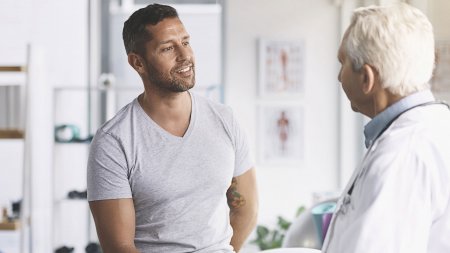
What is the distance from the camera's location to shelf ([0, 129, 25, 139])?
152 inches

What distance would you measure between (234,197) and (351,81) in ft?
2.49

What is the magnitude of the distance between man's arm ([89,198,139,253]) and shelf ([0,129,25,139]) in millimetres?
2095

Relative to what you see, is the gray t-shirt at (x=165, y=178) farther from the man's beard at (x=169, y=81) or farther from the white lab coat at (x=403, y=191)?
the white lab coat at (x=403, y=191)

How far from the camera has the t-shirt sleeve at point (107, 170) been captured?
6.10 feet

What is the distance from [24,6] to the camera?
17.5ft

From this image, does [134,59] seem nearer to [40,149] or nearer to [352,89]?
[352,89]

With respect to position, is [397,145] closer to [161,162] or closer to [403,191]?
[403,191]

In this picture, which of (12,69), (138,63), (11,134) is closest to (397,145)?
(138,63)

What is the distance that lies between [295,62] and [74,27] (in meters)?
1.46

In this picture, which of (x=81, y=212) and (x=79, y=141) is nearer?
(x=79, y=141)

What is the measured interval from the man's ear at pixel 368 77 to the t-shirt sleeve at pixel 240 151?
2.21 feet

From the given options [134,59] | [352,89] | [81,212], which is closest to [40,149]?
[81,212]

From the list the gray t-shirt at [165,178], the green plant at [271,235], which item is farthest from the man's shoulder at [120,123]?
the green plant at [271,235]

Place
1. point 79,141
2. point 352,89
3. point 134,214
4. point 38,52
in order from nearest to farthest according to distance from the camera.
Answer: point 352,89
point 134,214
point 38,52
point 79,141
